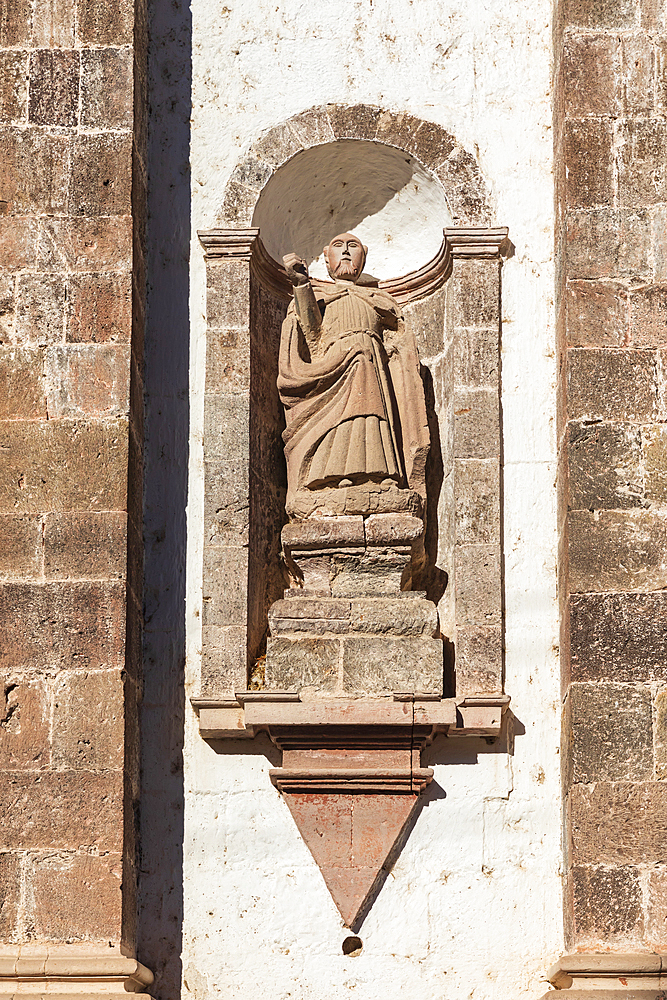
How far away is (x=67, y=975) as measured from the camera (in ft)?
22.3

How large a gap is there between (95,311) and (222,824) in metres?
2.47

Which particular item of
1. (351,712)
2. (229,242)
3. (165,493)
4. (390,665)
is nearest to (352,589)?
(390,665)

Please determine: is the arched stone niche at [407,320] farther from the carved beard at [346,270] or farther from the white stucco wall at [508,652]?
the carved beard at [346,270]

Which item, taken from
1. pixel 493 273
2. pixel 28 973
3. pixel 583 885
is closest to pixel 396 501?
pixel 493 273

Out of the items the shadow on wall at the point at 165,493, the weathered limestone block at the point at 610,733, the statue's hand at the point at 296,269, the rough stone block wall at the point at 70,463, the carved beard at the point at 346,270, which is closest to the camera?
the rough stone block wall at the point at 70,463

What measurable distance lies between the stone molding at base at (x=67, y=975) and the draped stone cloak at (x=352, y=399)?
7.97 feet

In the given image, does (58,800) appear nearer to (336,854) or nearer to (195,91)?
(336,854)

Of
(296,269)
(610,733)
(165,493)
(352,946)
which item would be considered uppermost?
(296,269)

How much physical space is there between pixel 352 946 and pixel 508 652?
5.05 feet

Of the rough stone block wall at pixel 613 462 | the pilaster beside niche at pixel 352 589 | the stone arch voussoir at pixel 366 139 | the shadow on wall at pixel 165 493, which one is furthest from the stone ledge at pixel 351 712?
the stone arch voussoir at pixel 366 139

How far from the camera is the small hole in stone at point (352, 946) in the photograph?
7.35m

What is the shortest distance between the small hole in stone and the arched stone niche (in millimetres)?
1073

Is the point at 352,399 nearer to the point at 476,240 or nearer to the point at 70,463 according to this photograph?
the point at 476,240

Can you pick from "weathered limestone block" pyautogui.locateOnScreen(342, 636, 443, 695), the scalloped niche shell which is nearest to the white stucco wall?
the scalloped niche shell
